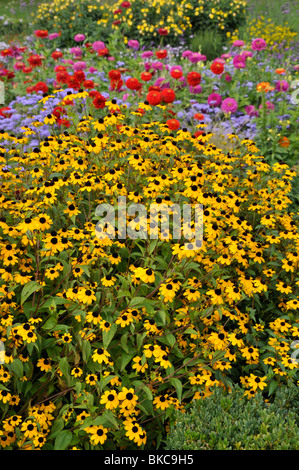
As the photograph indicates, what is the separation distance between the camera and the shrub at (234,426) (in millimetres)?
2105

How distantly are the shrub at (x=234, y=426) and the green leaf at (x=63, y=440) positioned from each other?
53cm

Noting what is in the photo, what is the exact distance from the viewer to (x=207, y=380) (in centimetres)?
247

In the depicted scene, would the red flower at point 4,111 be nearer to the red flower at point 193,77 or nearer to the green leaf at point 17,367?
the red flower at point 193,77

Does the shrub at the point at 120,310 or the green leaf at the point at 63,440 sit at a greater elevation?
the shrub at the point at 120,310

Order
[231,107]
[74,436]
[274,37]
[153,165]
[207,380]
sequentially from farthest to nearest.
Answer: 1. [274,37]
2. [231,107]
3. [153,165]
4. [207,380]
5. [74,436]

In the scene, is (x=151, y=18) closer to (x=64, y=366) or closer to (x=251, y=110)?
(x=251, y=110)

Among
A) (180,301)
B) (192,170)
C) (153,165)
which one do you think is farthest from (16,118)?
(180,301)

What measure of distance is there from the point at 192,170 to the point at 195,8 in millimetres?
8794

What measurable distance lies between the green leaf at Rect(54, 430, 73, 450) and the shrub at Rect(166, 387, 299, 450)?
1.74 ft

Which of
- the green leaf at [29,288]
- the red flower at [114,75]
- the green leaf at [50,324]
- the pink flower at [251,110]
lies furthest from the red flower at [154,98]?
the green leaf at [50,324]

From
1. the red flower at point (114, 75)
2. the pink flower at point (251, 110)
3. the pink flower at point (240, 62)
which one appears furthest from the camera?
the pink flower at point (240, 62)

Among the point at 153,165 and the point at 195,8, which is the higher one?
the point at 195,8

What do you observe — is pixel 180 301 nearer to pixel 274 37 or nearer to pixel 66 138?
pixel 66 138

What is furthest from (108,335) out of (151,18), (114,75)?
(151,18)
